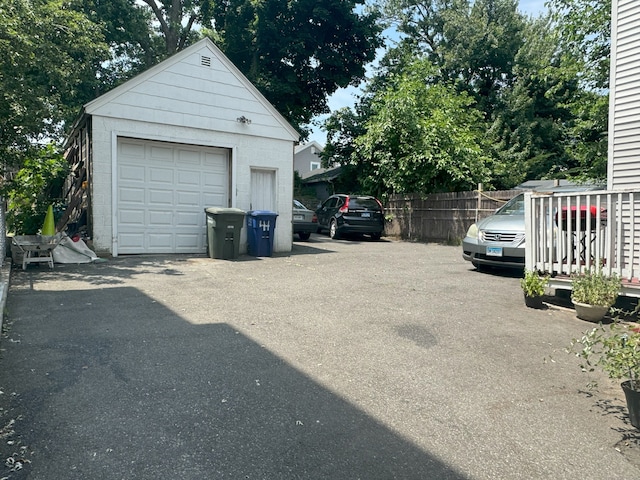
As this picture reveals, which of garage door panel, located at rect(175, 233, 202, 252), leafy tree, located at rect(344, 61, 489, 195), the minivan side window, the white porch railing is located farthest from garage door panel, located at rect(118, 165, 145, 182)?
leafy tree, located at rect(344, 61, 489, 195)

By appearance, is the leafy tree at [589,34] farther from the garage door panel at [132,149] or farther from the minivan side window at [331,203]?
the garage door panel at [132,149]

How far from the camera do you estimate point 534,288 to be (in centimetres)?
594

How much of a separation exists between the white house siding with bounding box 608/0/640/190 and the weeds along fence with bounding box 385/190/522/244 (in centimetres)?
666

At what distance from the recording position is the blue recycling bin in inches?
427

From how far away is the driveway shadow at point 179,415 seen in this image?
2.38 m

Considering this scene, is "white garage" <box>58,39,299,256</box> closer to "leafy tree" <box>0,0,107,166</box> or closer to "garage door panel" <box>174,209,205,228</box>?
"garage door panel" <box>174,209,205,228</box>

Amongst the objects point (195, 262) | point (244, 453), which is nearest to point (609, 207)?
point (244, 453)

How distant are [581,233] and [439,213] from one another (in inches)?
402

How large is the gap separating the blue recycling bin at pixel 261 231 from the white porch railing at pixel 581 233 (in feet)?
20.4

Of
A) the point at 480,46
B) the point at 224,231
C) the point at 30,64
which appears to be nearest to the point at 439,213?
the point at 224,231

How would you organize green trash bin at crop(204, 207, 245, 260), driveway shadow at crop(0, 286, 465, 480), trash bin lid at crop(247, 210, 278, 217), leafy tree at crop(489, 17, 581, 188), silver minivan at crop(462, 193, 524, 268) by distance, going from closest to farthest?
1. driveway shadow at crop(0, 286, 465, 480)
2. silver minivan at crop(462, 193, 524, 268)
3. green trash bin at crop(204, 207, 245, 260)
4. trash bin lid at crop(247, 210, 278, 217)
5. leafy tree at crop(489, 17, 581, 188)

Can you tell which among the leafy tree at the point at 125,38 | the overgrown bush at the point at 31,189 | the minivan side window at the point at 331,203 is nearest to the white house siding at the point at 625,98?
the minivan side window at the point at 331,203

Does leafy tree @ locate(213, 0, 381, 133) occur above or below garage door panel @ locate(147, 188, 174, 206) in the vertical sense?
above

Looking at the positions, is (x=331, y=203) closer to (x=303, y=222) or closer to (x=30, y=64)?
(x=303, y=222)
